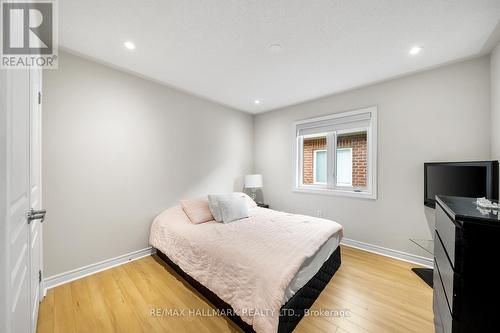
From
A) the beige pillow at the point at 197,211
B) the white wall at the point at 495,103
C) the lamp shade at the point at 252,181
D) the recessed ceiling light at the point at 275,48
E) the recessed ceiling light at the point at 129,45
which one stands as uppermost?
the recessed ceiling light at the point at 129,45

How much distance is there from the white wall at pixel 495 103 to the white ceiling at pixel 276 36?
0.18 meters

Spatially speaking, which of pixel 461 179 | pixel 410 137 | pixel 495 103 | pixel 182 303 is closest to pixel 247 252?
pixel 182 303

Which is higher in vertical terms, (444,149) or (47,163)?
(444,149)

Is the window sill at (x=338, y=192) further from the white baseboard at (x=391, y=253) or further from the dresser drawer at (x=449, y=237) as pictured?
the dresser drawer at (x=449, y=237)

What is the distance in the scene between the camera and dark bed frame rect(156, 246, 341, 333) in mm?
1408

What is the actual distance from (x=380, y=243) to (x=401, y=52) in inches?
97.1

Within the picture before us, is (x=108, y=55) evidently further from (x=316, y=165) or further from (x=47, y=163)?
(x=316, y=165)

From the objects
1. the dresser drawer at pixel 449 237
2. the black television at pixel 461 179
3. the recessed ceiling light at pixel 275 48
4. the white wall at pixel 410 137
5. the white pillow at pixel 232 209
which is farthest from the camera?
the white pillow at pixel 232 209

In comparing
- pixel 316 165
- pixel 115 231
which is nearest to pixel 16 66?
pixel 115 231

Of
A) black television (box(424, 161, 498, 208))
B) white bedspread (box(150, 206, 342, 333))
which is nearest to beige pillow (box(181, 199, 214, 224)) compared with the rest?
white bedspread (box(150, 206, 342, 333))

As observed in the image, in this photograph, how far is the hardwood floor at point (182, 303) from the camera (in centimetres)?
152

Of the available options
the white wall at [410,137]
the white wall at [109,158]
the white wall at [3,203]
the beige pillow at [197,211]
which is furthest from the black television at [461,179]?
the white wall at [3,203]

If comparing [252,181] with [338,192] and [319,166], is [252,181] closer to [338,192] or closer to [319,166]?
[319,166]

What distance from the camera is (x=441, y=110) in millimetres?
2338
